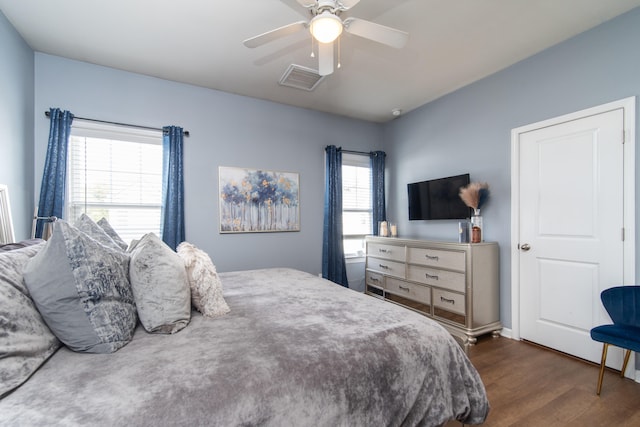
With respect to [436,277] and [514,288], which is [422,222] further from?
[514,288]

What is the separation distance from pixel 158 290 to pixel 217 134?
101 inches

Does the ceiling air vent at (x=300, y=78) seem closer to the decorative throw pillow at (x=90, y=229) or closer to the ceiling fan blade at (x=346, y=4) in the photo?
the ceiling fan blade at (x=346, y=4)

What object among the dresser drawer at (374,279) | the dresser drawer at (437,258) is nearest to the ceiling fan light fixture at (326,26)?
the dresser drawer at (437,258)

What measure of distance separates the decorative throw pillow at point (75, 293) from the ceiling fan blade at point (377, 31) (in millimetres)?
1876

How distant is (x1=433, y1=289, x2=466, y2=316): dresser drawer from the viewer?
2855mm

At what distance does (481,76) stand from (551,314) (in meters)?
2.52

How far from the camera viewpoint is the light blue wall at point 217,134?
9.16ft

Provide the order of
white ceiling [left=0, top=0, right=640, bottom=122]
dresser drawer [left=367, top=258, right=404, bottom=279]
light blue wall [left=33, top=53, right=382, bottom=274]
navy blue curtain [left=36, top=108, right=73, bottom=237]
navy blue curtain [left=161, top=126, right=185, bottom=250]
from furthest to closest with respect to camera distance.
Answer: dresser drawer [left=367, top=258, right=404, bottom=279]
navy blue curtain [left=161, top=126, right=185, bottom=250]
light blue wall [left=33, top=53, right=382, bottom=274]
navy blue curtain [left=36, top=108, right=73, bottom=237]
white ceiling [left=0, top=0, right=640, bottom=122]

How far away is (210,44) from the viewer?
2545 millimetres

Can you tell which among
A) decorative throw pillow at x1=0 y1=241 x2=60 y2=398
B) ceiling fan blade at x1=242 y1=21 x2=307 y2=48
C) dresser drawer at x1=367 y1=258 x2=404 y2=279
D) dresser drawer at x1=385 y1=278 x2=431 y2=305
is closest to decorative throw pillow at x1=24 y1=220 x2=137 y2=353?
decorative throw pillow at x1=0 y1=241 x2=60 y2=398

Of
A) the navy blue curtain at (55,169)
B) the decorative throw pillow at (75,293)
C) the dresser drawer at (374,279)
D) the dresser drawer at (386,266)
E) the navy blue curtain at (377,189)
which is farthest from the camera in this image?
the navy blue curtain at (377,189)

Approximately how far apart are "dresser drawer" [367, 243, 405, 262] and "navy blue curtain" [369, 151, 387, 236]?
0.45m

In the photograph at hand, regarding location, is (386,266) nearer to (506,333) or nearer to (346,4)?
(506,333)

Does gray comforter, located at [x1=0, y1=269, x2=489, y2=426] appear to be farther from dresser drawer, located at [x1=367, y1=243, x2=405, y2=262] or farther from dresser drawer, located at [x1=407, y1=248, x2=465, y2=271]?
dresser drawer, located at [x1=367, y1=243, x2=405, y2=262]
